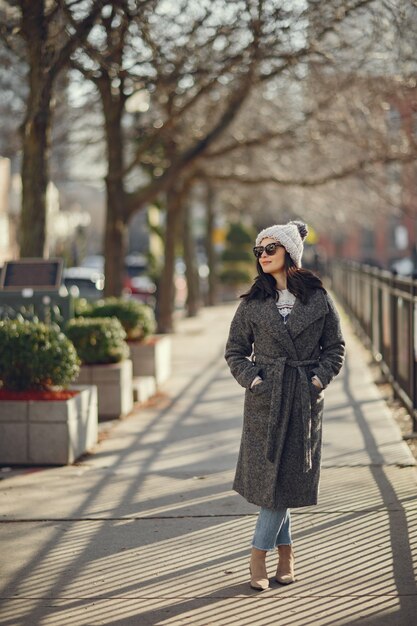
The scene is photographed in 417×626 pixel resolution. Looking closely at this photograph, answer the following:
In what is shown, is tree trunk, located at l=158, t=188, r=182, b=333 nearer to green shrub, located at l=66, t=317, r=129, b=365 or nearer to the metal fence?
the metal fence

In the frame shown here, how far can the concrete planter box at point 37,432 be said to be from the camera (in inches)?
350

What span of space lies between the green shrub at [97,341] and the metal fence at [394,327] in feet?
9.71

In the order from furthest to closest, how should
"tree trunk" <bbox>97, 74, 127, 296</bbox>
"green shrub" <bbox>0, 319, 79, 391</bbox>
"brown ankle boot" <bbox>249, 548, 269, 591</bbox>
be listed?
"tree trunk" <bbox>97, 74, 127, 296</bbox> → "green shrub" <bbox>0, 319, 79, 391</bbox> → "brown ankle boot" <bbox>249, 548, 269, 591</bbox>

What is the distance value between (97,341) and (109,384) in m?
0.46

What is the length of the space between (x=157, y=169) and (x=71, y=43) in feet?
39.8

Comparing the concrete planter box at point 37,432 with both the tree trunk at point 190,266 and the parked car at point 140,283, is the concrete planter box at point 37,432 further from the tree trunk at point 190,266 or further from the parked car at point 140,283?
the tree trunk at point 190,266

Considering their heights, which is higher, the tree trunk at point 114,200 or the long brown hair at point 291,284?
the tree trunk at point 114,200

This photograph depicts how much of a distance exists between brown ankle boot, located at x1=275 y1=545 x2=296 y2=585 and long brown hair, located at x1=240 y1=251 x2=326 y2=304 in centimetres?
129

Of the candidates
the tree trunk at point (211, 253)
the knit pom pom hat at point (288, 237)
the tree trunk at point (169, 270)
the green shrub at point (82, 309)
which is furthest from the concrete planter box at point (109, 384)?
the tree trunk at point (211, 253)

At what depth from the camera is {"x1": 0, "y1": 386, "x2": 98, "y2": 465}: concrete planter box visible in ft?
29.2

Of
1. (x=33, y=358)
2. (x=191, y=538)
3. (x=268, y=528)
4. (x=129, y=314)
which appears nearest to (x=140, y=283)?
(x=129, y=314)

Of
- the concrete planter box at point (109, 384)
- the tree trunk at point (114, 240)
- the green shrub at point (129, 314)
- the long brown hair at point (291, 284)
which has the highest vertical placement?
the tree trunk at point (114, 240)

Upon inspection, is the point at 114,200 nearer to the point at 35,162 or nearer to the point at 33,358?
the point at 35,162

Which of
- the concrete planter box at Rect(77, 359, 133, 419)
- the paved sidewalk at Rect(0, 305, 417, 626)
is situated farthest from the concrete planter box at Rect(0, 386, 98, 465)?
the concrete planter box at Rect(77, 359, 133, 419)
